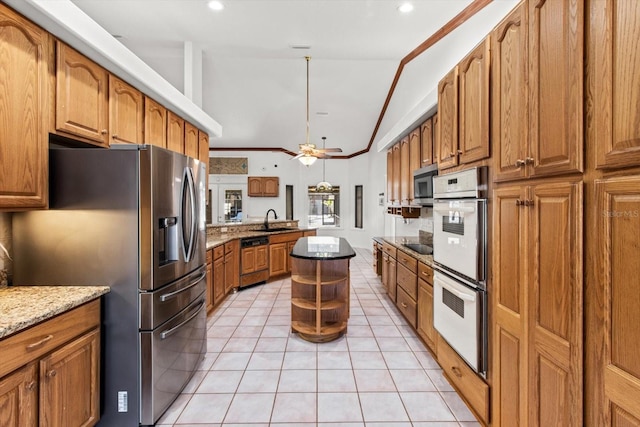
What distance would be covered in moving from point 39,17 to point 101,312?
167 cm

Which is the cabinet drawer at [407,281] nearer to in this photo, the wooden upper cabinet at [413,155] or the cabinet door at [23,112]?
the wooden upper cabinet at [413,155]

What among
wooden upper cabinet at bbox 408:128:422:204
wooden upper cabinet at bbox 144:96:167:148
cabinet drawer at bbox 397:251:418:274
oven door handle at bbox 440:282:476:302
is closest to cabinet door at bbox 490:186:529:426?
oven door handle at bbox 440:282:476:302

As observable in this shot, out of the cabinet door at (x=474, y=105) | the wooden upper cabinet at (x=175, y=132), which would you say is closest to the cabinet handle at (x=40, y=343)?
the wooden upper cabinet at (x=175, y=132)

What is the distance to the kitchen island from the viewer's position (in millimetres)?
2914

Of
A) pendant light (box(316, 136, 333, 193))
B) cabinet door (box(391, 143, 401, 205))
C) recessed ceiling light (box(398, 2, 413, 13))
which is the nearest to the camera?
recessed ceiling light (box(398, 2, 413, 13))

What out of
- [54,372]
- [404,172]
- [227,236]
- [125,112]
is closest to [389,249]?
[404,172]

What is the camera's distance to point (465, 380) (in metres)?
1.95

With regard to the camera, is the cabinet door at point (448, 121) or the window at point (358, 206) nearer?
the cabinet door at point (448, 121)

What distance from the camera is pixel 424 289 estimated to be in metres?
2.70

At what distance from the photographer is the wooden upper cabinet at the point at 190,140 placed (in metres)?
3.38

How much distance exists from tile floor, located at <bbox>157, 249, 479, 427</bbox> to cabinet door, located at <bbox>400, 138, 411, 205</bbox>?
161cm

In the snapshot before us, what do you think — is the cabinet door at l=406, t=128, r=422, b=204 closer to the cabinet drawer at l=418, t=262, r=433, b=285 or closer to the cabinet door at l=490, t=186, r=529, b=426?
the cabinet drawer at l=418, t=262, r=433, b=285

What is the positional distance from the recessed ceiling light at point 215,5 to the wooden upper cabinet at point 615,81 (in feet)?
9.09

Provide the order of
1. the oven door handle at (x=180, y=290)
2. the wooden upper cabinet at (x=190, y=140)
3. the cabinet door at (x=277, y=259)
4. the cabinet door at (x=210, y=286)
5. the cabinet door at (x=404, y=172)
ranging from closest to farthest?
the oven door handle at (x=180, y=290), the wooden upper cabinet at (x=190, y=140), the cabinet door at (x=210, y=286), the cabinet door at (x=404, y=172), the cabinet door at (x=277, y=259)
